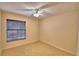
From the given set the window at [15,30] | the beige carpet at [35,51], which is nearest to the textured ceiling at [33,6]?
the window at [15,30]

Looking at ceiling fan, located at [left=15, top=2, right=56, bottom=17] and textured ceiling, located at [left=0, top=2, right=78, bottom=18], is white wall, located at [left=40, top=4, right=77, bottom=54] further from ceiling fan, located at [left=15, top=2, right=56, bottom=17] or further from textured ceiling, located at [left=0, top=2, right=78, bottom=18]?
ceiling fan, located at [left=15, top=2, right=56, bottom=17]

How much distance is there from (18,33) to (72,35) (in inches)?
39.1

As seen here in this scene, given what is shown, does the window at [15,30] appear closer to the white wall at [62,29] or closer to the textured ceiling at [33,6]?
the textured ceiling at [33,6]

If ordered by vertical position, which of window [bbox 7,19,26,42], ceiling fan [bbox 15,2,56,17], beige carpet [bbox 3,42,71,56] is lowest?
beige carpet [bbox 3,42,71,56]

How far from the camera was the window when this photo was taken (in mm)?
1674

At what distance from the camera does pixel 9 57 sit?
1.68 metres

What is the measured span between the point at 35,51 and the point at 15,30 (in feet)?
1.76

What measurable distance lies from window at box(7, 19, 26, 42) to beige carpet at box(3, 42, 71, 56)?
0.64 feet

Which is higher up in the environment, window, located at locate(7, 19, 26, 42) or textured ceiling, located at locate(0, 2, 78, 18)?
textured ceiling, located at locate(0, 2, 78, 18)

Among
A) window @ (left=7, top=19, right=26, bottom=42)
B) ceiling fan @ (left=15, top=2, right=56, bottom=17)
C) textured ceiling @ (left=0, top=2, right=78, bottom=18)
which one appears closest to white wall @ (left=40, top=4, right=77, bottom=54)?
textured ceiling @ (left=0, top=2, right=78, bottom=18)

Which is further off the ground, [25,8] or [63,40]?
[25,8]

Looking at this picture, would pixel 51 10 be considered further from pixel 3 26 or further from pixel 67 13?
pixel 3 26

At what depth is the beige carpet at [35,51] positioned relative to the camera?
1696mm

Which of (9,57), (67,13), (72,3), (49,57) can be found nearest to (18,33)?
(9,57)
